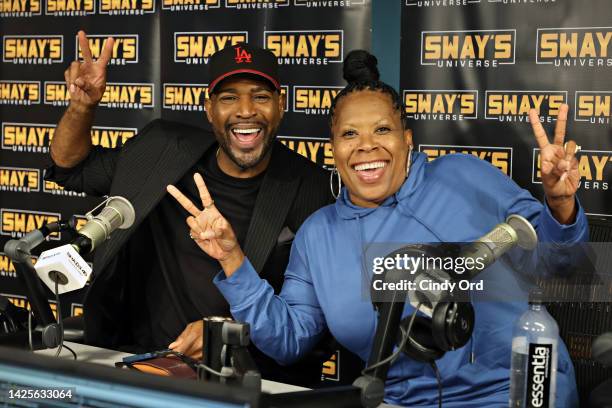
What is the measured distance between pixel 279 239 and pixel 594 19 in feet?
5.08

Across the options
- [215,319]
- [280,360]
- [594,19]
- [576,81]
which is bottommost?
[280,360]

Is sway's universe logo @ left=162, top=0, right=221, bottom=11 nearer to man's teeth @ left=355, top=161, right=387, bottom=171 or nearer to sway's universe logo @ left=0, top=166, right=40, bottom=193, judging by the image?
sway's universe logo @ left=0, top=166, right=40, bottom=193

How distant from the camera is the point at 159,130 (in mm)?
3344

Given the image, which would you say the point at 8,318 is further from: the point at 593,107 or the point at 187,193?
the point at 593,107

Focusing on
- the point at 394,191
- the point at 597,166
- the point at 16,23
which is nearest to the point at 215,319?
the point at 394,191

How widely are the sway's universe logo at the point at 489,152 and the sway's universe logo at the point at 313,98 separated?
55cm

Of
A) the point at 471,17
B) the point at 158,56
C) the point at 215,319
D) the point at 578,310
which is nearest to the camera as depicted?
the point at 215,319

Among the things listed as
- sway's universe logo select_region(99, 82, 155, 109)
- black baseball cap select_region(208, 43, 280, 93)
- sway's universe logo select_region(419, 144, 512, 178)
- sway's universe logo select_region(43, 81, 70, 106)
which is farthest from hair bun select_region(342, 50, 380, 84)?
sway's universe logo select_region(43, 81, 70, 106)

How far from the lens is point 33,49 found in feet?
16.2

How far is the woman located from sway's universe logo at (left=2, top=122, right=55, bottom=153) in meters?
2.58

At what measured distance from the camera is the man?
3088mm

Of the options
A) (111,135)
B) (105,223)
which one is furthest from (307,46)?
(105,223)

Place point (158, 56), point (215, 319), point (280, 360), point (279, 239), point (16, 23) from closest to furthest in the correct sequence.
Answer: point (215, 319), point (280, 360), point (279, 239), point (158, 56), point (16, 23)

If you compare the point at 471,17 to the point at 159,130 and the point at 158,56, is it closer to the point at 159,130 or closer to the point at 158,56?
the point at 159,130
